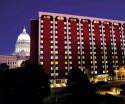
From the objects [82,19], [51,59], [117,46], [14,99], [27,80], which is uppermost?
[82,19]

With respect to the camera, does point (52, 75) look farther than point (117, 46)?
No

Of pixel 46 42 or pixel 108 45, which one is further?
pixel 108 45

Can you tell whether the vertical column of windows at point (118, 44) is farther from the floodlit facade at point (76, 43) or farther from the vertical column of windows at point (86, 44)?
the vertical column of windows at point (86, 44)

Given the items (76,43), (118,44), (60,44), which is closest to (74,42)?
(76,43)

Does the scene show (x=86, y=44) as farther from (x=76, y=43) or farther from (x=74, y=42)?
(x=74, y=42)

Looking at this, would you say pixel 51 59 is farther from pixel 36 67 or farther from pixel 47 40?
pixel 36 67

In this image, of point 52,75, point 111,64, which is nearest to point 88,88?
point 52,75

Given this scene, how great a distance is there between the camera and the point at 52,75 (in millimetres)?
114500

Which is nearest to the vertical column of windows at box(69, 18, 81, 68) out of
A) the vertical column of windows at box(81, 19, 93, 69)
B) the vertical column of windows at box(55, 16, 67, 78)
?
the vertical column of windows at box(81, 19, 93, 69)

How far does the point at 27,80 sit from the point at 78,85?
15.2 m

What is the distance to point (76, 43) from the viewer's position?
12500cm

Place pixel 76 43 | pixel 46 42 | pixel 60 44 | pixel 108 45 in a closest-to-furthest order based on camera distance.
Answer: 1. pixel 46 42
2. pixel 60 44
3. pixel 76 43
4. pixel 108 45

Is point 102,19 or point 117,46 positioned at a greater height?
point 102,19

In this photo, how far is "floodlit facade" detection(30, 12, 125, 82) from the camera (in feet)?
383
